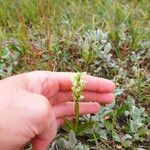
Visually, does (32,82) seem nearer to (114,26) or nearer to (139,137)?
(139,137)

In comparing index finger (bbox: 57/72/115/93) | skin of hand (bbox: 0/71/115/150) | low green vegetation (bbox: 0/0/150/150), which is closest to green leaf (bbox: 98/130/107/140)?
low green vegetation (bbox: 0/0/150/150)

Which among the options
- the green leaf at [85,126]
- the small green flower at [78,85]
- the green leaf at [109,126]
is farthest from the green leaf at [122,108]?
the small green flower at [78,85]

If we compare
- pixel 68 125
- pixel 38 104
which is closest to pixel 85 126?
pixel 68 125

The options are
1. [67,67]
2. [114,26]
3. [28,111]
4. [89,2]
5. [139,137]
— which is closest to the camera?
[28,111]

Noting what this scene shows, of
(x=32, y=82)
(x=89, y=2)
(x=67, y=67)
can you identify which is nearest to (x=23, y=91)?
(x=32, y=82)

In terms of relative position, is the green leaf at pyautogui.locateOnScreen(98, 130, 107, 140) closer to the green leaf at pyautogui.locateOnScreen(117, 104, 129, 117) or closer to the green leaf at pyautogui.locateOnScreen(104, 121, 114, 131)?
the green leaf at pyautogui.locateOnScreen(104, 121, 114, 131)

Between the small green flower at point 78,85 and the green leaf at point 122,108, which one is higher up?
the small green flower at point 78,85

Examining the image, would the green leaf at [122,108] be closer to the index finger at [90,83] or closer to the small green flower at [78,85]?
the index finger at [90,83]
